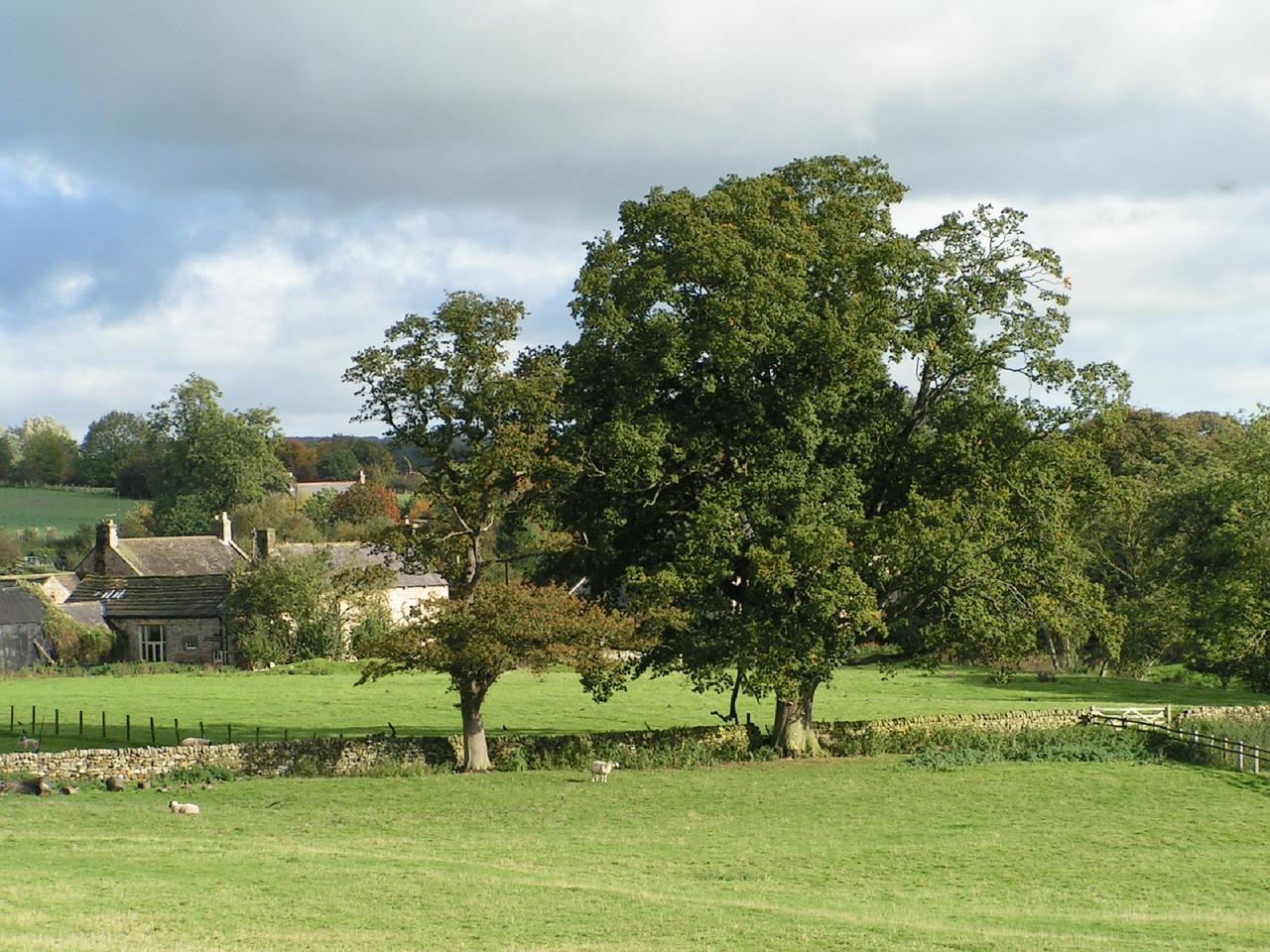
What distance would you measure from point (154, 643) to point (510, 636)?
52.8 metres

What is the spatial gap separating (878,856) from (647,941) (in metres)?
8.38

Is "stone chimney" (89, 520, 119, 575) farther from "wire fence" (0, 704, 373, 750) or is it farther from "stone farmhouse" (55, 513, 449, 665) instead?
"wire fence" (0, 704, 373, 750)

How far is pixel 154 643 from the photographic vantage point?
257 ft

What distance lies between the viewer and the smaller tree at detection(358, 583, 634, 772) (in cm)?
3216

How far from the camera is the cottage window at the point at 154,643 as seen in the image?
257ft

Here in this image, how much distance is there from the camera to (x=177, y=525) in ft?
407

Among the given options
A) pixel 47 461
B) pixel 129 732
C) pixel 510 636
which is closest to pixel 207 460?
pixel 47 461

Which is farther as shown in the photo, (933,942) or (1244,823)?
(1244,823)

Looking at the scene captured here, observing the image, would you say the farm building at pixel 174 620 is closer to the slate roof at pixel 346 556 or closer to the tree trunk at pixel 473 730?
the slate roof at pixel 346 556

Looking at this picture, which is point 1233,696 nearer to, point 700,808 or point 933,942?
point 700,808

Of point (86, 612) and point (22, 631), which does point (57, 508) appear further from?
point (22, 631)

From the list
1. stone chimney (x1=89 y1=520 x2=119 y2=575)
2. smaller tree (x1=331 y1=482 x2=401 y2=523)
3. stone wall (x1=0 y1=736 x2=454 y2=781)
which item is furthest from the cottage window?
smaller tree (x1=331 y1=482 x2=401 y2=523)

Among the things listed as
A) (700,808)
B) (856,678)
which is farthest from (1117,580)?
(700,808)

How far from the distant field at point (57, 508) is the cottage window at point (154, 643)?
64837 mm
